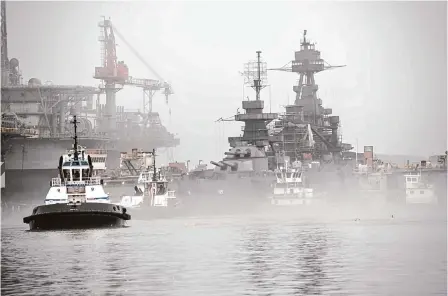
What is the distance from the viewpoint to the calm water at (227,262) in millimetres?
40000

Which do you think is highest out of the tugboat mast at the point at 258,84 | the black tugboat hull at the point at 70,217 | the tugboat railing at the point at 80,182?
the tugboat mast at the point at 258,84

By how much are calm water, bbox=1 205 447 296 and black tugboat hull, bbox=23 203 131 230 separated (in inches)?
109

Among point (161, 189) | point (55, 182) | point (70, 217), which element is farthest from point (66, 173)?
point (161, 189)

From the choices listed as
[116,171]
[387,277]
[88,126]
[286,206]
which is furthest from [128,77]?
[387,277]

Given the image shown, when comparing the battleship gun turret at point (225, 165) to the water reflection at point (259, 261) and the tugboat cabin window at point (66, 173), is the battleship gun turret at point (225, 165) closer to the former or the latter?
the tugboat cabin window at point (66, 173)

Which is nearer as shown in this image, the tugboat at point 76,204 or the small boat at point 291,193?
the tugboat at point 76,204

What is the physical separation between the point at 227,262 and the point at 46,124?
4230 inches

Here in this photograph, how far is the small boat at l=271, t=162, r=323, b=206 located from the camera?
136 m

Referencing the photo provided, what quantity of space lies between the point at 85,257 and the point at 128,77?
139520 mm

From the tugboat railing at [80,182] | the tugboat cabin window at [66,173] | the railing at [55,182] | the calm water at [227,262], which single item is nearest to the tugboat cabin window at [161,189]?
the tugboat railing at [80,182]

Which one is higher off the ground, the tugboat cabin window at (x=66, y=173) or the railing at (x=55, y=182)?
the tugboat cabin window at (x=66, y=173)

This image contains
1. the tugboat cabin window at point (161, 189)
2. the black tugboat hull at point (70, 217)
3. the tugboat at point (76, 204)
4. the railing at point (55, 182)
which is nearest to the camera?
the black tugboat hull at point (70, 217)

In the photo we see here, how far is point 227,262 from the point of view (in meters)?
50.2

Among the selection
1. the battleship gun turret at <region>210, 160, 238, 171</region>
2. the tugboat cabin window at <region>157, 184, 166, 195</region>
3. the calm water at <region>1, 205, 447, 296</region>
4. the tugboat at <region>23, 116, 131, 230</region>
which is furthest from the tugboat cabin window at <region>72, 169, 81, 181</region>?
the battleship gun turret at <region>210, 160, 238, 171</region>
